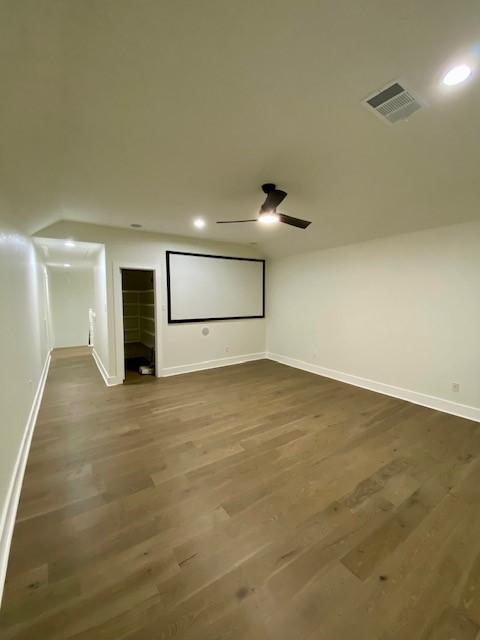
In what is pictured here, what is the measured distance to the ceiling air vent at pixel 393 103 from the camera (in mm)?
1624

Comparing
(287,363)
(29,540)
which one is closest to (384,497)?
(29,540)

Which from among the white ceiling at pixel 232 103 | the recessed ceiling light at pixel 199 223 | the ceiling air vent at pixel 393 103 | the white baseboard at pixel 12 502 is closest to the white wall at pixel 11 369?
the white baseboard at pixel 12 502

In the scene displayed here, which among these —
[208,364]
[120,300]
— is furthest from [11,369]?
[208,364]

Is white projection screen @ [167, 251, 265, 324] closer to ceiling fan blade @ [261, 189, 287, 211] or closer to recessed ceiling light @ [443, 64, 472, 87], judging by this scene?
ceiling fan blade @ [261, 189, 287, 211]

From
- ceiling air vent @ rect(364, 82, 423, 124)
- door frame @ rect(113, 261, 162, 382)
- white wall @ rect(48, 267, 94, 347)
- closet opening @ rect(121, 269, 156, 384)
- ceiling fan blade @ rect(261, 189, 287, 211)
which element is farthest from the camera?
white wall @ rect(48, 267, 94, 347)

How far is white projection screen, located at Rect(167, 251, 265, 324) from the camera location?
5070 mm

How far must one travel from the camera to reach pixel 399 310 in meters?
3.98

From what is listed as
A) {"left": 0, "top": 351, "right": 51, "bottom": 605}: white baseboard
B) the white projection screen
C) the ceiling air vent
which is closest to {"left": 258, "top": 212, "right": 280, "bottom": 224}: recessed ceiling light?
the ceiling air vent

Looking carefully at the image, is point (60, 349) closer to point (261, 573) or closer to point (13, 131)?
point (13, 131)

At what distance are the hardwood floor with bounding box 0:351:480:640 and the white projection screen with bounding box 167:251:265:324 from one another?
2413 millimetres

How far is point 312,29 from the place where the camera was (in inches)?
48.8

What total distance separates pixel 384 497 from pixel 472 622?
784 mm

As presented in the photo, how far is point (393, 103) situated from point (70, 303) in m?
9.08

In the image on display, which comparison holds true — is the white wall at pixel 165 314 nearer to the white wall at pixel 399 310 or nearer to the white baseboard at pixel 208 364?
the white baseboard at pixel 208 364
